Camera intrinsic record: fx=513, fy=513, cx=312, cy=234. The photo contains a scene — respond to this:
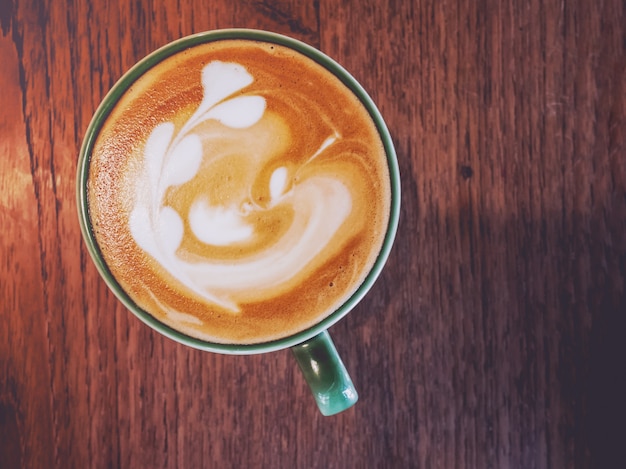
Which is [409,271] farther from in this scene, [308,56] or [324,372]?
[308,56]

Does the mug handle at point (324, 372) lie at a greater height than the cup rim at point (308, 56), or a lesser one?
lesser

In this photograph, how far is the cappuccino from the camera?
0.54m

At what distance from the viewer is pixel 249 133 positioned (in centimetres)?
54

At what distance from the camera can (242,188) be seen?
54 cm

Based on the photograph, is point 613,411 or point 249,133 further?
point 613,411

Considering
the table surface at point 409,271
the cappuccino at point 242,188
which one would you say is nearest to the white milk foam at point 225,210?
the cappuccino at point 242,188

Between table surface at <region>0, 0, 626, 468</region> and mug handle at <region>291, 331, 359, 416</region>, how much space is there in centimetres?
9

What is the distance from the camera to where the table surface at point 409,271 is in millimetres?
630

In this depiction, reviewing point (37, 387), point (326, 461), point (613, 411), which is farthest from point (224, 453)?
point (613, 411)

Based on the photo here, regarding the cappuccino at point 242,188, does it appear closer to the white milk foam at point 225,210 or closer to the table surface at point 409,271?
the white milk foam at point 225,210

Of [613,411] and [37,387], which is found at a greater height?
[37,387]

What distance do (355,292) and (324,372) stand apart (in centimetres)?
9

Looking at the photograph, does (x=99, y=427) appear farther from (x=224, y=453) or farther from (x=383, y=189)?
(x=383, y=189)

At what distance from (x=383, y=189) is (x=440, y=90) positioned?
18 centimetres
